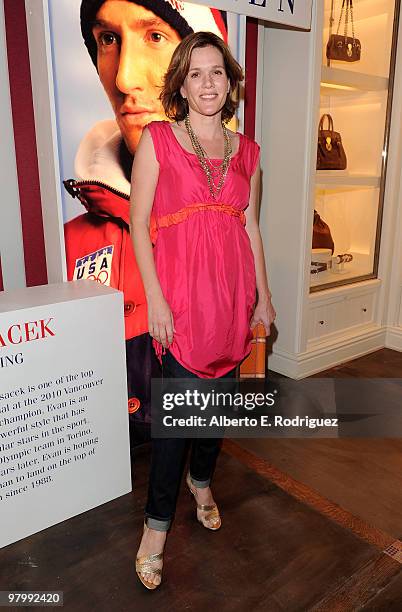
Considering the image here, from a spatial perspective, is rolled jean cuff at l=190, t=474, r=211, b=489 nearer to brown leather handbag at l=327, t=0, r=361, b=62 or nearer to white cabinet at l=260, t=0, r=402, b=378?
white cabinet at l=260, t=0, r=402, b=378

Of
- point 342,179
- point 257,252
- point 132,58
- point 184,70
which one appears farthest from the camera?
point 342,179

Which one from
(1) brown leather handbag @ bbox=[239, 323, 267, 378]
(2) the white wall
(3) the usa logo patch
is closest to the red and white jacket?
(3) the usa logo patch

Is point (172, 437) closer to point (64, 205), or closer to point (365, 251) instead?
point (64, 205)

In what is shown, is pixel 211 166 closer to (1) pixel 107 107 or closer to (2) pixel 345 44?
(1) pixel 107 107

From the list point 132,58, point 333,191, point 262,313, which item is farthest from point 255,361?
point 333,191

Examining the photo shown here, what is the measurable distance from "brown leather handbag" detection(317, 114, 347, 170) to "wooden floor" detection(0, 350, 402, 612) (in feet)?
5.87

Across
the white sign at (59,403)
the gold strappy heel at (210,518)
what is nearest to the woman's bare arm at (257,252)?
the white sign at (59,403)

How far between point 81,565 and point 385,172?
10.0ft

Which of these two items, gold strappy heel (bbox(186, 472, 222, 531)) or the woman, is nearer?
the woman

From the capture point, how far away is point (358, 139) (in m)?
3.55

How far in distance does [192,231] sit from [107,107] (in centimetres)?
91

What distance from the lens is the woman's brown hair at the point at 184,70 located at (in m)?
1.44

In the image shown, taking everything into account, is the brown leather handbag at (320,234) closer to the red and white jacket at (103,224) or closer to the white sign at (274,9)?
the white sign at (274,9)

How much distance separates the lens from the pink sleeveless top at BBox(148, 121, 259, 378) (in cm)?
149
